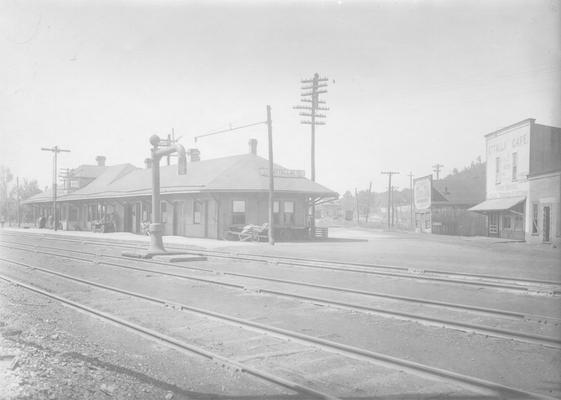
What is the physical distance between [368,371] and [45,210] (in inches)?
2244

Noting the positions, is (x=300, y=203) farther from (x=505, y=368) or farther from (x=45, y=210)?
(x=45, y=210)

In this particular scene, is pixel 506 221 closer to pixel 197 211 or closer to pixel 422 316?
pixel 197 211

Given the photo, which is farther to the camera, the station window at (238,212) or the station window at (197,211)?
the station window at (197,211)

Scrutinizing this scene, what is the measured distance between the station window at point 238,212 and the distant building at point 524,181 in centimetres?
1669

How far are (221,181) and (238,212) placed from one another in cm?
215

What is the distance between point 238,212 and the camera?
28.9 metres

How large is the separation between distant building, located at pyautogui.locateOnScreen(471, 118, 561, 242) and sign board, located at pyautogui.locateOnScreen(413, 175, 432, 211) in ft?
41.9

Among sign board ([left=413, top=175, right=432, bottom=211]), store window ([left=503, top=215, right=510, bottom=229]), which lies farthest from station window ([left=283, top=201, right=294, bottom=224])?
sign board ([left=413, top=175, right=432, bottom=211])

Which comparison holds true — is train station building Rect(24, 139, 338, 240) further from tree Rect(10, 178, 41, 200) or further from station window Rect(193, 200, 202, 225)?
tree Rect(10, 178, 41, 200)

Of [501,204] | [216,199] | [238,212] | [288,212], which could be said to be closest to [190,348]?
[216,199]

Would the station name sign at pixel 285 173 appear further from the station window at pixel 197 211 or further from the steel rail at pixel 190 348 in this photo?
the steel rail at pixel 190 348

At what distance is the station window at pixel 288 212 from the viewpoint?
30.0 meters

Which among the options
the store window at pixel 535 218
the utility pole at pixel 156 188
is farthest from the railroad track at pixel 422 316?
the store window at pixel 535 218

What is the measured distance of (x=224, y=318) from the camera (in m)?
7.52
